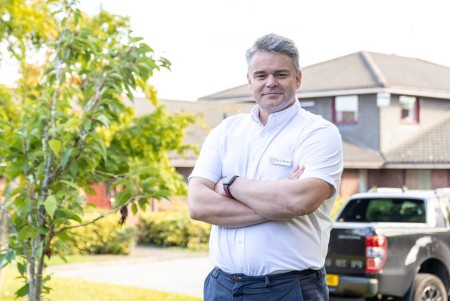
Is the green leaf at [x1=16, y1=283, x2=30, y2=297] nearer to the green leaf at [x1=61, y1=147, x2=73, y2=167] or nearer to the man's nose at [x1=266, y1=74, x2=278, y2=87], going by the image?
the green leaf at [x1=61, y1=147, x2=73, y2=167]

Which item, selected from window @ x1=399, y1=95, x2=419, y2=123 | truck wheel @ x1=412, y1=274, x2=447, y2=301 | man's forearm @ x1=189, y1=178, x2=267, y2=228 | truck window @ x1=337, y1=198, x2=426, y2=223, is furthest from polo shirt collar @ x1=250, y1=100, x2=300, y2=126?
window @ x1=399, y1=95, x2=419, y2=123

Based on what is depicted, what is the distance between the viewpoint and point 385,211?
11195 millimetres

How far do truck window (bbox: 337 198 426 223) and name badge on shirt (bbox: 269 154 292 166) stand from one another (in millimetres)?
7137

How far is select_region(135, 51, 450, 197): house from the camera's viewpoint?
32438mm

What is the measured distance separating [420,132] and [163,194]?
29.6 m

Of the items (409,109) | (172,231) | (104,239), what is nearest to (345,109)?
(409,109)

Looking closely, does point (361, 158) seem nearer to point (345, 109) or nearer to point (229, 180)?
point (345, 109)

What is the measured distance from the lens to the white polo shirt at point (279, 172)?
371cm

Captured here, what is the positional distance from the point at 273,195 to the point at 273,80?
0.55 m

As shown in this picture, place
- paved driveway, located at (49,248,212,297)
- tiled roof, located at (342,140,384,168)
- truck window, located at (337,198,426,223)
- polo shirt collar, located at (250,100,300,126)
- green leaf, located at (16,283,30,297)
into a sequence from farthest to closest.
A: 1. tiled roof, located at (342,140,384,168)
2. paved driveway, located at (49,248,212,297)
3. truck window, located at (337,198,426,223)
4. green leaf, located at (16,283,30,297)
5. polo shirt collar, located at (250,100,300,126)

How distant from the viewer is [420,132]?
3441 cm

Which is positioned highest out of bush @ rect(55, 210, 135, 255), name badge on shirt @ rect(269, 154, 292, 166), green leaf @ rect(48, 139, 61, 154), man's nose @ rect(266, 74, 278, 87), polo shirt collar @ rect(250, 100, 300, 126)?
man's nose @ rect(266, 74, 278, 87)

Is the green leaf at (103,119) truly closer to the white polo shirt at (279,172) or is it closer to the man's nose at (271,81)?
the white polo shirt at (279,172)

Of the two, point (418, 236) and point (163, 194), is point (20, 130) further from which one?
point (418, 236)
